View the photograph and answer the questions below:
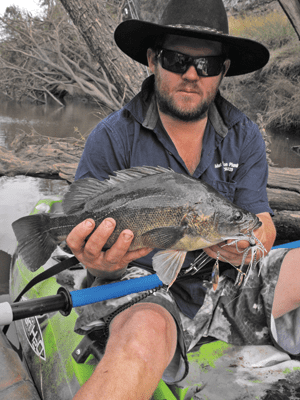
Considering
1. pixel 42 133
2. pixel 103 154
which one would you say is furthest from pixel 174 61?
pixel 42 133

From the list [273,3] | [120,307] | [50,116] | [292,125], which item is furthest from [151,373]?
[273,3]

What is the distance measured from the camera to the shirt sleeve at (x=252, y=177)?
2178 mm

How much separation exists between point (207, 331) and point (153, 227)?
975 mm

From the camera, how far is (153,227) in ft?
5.06

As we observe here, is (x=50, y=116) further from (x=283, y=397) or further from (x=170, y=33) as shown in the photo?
(x=283, y=397)

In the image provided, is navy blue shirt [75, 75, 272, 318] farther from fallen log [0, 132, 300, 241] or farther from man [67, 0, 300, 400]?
fallen log [0, 132, 300, 241]

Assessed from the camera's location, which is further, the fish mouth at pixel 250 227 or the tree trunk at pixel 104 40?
the tree trunk at pixel 104 40

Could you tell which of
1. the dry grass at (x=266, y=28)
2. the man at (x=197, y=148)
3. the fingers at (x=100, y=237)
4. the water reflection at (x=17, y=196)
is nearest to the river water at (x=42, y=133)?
the water reflection at (x=17, y=196)

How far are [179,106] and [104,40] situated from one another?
3.27m

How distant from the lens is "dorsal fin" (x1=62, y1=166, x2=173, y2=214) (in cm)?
164

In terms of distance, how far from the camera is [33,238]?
1.65m

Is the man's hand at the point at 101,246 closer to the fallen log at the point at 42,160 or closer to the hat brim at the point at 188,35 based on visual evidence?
the hat brim at the point at 188,35

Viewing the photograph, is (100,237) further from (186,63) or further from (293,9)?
(293,9)

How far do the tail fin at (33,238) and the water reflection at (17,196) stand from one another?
3.01m
